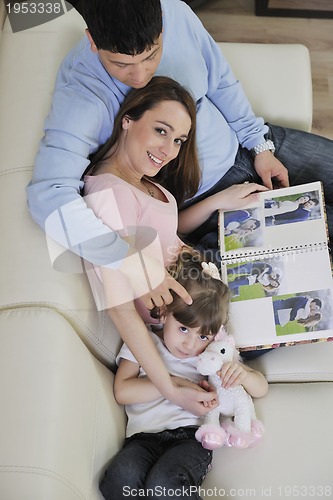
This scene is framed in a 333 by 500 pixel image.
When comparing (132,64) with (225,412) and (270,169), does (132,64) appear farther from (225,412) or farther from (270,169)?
(225,412)

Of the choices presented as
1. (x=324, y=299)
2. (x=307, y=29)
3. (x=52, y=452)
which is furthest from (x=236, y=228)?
(x=307, y=29)

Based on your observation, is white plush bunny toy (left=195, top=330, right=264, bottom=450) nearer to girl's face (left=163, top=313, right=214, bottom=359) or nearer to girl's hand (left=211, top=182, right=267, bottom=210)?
girl's face (left=163, top=313, right=214, bottom=359)

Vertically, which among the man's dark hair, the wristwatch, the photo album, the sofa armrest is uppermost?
the man's dark hair

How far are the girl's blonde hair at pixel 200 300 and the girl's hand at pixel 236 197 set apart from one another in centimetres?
24

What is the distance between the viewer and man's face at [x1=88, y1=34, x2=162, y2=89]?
1.29 m

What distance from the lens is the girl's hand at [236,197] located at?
5.39ft

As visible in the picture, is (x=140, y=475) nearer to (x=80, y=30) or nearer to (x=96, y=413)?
(x=96, y=413)

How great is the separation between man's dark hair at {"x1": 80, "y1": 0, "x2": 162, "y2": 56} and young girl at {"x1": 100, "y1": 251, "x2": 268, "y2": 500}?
498 mm

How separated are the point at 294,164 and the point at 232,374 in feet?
2.18

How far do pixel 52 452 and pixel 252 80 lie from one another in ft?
3.83

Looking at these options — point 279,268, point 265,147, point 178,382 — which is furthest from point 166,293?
point 265,147

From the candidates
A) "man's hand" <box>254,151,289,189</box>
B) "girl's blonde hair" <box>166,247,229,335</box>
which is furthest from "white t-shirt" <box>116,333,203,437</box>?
"man's hand" <box>254,151,289,189</box>

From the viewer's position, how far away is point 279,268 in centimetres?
153

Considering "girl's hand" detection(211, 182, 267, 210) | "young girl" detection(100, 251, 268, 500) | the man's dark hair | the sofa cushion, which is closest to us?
the sofa cushion
